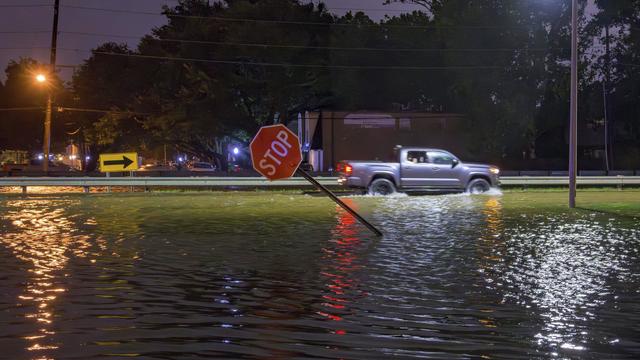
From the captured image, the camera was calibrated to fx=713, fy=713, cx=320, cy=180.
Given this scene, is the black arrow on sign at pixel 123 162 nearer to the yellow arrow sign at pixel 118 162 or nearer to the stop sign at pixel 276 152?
the yellow arrow sign at pixel 118 162

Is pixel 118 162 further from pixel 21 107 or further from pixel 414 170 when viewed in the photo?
pixel 21 107

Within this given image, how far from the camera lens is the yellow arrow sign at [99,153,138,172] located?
32.0 m

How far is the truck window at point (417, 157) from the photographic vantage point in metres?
27.8

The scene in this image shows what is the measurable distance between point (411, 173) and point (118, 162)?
13.4 meters

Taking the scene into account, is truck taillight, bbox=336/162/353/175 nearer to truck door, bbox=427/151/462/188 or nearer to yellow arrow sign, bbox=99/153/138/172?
truck door, bbox=427/151/462/188

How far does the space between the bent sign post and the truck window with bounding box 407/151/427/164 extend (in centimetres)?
1684

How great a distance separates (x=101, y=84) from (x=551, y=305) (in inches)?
2641

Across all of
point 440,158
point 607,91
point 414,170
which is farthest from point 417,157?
point 607,91

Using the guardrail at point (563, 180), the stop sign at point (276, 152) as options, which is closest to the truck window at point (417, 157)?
the guardrail at point (563, 180)

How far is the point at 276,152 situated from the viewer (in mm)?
11430

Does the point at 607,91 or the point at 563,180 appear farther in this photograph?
the point at 607,91

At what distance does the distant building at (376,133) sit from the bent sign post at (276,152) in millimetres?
43574

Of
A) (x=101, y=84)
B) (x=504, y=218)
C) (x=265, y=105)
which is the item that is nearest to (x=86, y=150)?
(x=101, y=84)

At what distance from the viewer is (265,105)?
187 feet
